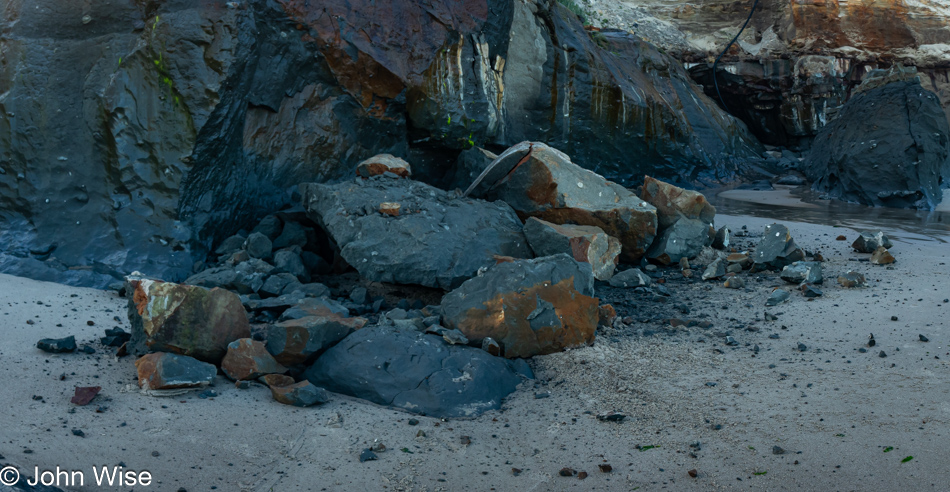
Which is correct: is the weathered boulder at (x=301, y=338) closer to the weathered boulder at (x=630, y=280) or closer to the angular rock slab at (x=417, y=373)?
the angular rock slab at (x=417, y=373)

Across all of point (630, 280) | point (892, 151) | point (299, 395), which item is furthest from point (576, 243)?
point (892, 151)

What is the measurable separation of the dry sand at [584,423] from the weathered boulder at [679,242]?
5.11 ft

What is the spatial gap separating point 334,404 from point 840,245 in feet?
13.3

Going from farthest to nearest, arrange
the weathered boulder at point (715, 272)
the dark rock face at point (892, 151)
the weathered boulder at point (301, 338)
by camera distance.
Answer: the dark rock face at point (892, 151), the weathered boulder at point (715, 272), the weathered boulder at point (301, 338)

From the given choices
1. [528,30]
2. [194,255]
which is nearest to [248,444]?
[194,255]

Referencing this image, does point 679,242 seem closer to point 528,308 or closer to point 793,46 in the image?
point 528,308

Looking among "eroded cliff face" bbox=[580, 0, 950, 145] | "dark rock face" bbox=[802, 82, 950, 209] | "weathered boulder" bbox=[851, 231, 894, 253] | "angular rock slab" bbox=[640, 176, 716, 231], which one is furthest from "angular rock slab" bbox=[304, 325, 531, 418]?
"eroded cliff face" bbox=[580, 0, 950, 145]

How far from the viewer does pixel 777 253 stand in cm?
426

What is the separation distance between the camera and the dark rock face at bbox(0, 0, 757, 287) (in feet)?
14.1

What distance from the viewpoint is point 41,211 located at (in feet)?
14.0

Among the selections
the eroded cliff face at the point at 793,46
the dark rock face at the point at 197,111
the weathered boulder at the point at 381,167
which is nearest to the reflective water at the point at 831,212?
the dark rock face at the point at 197,111

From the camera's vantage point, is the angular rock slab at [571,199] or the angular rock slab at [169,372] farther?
the angular rock slab at [571,199]

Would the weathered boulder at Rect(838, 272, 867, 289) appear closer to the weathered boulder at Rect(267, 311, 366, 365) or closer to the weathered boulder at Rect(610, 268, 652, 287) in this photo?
the weathered boulder at Rect(610, 268, 652, 287)

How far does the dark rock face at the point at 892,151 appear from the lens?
7766 mm
